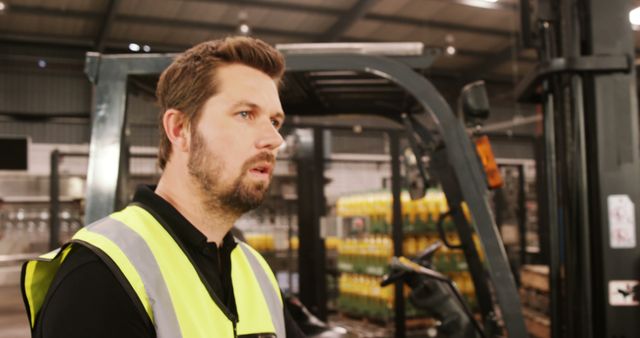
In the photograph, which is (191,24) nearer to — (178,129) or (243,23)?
(243,23)

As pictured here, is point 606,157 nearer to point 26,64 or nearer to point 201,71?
point 201,71

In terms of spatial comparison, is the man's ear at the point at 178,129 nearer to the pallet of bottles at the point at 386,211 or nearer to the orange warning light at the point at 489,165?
the orange warning light at the point at 489,165

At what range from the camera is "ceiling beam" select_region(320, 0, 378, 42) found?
12.0m

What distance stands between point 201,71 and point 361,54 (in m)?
1.32

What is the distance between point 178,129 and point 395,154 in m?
6.52

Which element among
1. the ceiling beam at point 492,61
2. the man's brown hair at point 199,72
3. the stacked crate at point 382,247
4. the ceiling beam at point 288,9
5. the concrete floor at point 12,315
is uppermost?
the ceiling beam at point 288,9

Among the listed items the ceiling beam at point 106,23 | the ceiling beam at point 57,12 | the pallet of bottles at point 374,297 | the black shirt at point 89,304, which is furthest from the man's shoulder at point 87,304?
the ceiling beam at point 57,12

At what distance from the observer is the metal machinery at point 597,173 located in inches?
111

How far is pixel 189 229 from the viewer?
148cm

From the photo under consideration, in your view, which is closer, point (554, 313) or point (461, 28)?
point (554, 313)

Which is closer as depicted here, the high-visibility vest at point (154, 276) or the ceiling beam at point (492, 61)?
the high-visibility vest at point (154, 276)

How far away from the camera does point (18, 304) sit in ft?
25.5

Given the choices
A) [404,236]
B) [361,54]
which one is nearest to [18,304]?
[404,236]

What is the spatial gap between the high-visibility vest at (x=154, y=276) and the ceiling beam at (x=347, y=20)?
1103 cm
